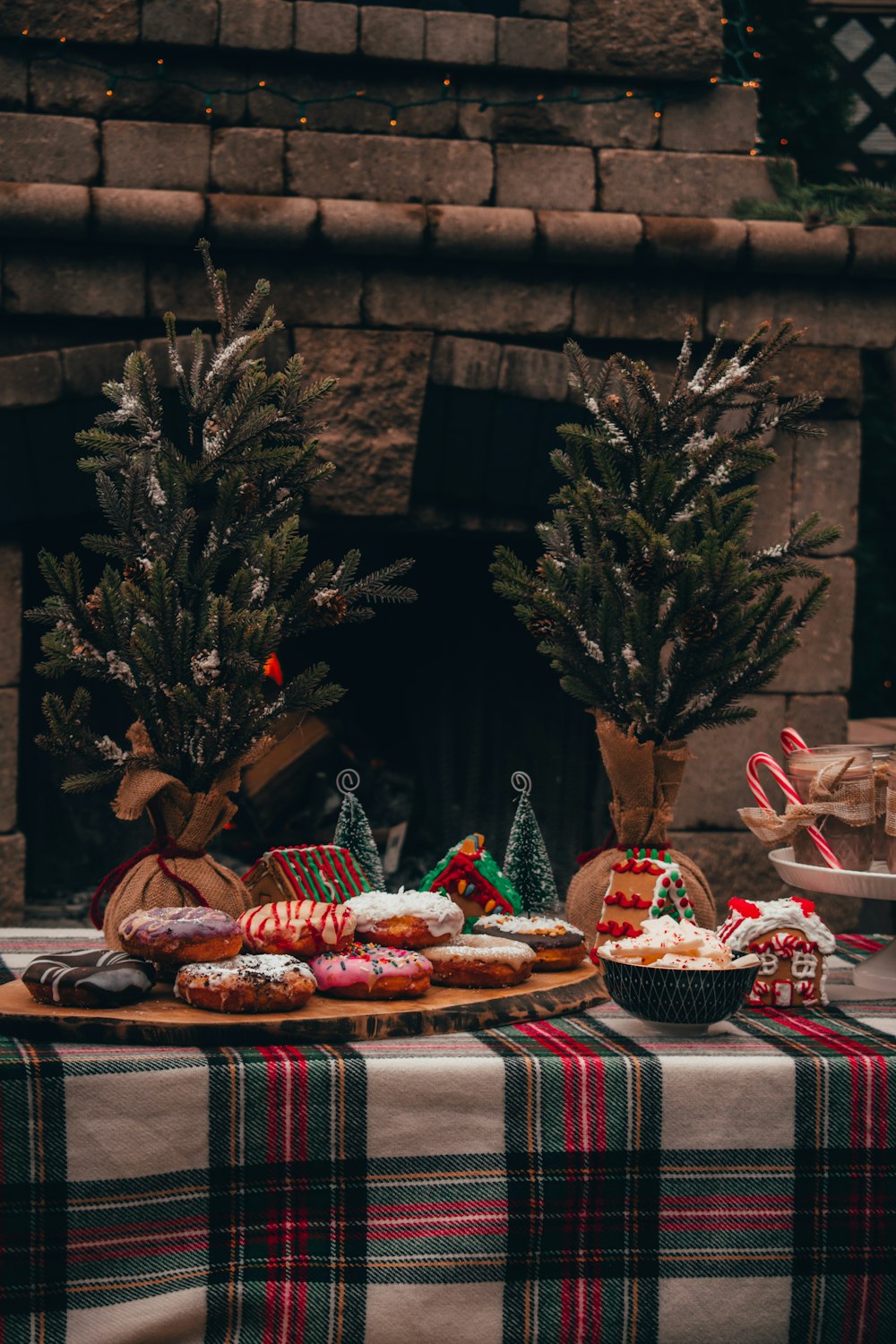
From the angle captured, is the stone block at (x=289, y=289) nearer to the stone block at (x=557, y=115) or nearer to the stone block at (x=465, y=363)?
the stone block at (x=465, y=363)

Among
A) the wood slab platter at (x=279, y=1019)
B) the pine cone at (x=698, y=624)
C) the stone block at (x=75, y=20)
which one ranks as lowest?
the wood slab platter at (x=279, y=1019)

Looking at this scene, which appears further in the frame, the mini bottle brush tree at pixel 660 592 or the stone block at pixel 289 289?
the stone block at pixel 289 289

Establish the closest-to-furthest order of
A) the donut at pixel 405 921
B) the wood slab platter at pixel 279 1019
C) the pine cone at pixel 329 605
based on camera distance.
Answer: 1. the wood slab platter at pixel 279 1019
2. the donut at pixel 405 921
3. the pine cone at pixel 329 605

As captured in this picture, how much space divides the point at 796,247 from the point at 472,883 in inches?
105

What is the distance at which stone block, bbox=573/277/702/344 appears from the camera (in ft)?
13.1

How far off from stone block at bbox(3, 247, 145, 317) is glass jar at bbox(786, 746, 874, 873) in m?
2.54

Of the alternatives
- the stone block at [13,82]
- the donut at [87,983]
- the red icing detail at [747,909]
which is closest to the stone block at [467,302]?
the stone block at [13,82]

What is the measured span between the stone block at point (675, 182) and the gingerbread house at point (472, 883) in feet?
8.50

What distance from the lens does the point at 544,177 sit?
3994 millimetres

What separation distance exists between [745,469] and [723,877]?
2231mm

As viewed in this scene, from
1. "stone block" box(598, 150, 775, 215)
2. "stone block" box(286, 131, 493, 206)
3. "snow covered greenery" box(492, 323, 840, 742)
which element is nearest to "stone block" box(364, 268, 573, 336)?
"stone block" box(286, 131, 493, 206)

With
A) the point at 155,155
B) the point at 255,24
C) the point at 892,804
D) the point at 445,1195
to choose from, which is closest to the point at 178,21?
the point at 255,24

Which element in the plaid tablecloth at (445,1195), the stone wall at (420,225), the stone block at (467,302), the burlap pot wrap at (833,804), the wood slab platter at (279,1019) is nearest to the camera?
the plaid tablecloth at (445,1195)

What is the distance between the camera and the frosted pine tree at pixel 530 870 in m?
2.11
